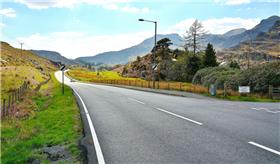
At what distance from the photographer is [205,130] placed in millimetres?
8898

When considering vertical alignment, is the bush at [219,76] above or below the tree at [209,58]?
below

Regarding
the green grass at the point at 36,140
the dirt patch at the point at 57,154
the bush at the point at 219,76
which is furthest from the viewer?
the bush at the point at 219,76

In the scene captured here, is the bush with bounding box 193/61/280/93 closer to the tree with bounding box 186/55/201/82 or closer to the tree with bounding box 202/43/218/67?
the tree with bounding box 202/43/218/67

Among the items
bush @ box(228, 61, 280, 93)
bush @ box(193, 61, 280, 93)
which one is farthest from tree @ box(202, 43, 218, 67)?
bush @ box(228, 61, 280, 93)

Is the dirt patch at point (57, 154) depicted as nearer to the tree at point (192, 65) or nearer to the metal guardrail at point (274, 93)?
the metal guardrail at point (274, 93)

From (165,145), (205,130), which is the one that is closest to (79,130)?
(165,145)

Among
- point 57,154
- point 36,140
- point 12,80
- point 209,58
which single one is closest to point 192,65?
point 209,58

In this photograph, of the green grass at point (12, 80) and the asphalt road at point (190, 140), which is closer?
the asphalt road at point (190, 140)

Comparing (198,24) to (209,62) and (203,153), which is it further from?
(203,153)

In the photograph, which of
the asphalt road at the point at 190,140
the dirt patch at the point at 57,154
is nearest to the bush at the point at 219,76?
the asphalt road at the point at 190,140

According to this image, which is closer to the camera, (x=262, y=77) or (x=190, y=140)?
(x=190, y=140)

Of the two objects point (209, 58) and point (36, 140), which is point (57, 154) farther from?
point (209, 58)

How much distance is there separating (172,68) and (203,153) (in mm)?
63642

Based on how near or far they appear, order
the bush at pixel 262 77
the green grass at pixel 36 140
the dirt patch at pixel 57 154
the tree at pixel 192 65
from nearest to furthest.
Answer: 1. the dirt patch at pixel 57 154
2. the green grass at pixel 36 140
3. the bush at pixel 262 77
4. the tree at pixel 192 65
